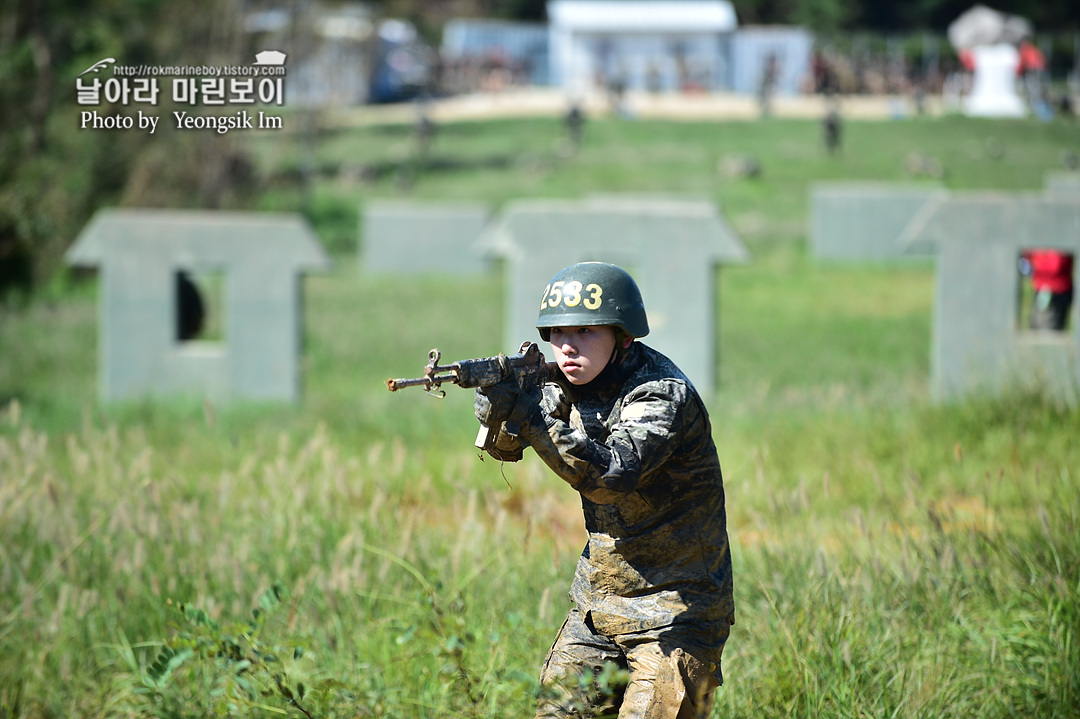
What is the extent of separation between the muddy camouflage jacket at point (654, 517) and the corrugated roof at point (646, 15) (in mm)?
52934

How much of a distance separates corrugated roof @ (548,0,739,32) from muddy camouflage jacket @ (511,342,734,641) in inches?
2084

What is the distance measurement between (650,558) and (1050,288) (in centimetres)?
803

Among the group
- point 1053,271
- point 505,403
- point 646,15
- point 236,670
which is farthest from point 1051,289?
point 646,15

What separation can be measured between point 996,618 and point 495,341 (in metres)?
8.81

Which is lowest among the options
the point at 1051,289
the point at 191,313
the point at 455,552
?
the point at 455,552

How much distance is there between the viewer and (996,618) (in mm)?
4680

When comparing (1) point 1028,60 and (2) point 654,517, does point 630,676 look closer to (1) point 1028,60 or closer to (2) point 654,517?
(2) point 654,517

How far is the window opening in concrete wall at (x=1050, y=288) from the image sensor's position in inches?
405

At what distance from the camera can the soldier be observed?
3373mm

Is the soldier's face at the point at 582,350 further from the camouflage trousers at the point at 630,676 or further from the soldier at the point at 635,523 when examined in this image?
the camouflage trousers at the point at 630,676

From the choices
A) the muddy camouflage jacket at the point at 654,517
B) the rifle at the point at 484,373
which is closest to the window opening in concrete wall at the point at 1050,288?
the muddy camouflage jacket at the point at 654,517

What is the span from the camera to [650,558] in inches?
139

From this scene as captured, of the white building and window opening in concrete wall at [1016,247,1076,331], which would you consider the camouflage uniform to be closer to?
window opening in concrete wall at [1016,247,1076,331]

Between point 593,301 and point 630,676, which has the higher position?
point 593,301
